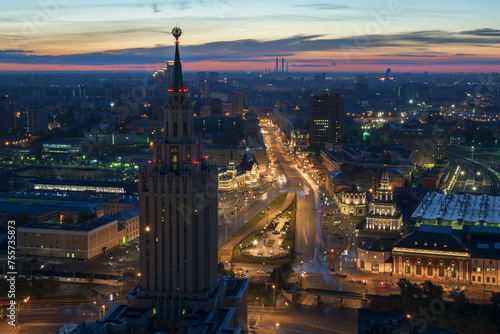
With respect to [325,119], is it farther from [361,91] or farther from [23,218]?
[361,91]

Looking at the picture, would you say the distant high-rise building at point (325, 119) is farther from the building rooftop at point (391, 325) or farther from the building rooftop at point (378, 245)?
the building rooftop at point (391, 325)

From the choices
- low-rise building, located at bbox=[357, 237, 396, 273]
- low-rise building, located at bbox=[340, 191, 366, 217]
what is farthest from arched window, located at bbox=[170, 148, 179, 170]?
low-rise building, located at bbox=[340, 191, 366, 217]

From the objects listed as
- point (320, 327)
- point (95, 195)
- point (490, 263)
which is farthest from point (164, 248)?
point (95, 195)

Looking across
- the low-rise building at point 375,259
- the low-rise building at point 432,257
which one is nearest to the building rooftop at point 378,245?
the low-rise building at point 375,259

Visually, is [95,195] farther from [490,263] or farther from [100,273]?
[490,263]

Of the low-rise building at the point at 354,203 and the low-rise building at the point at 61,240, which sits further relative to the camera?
the low-rise building at the point at 354,203
